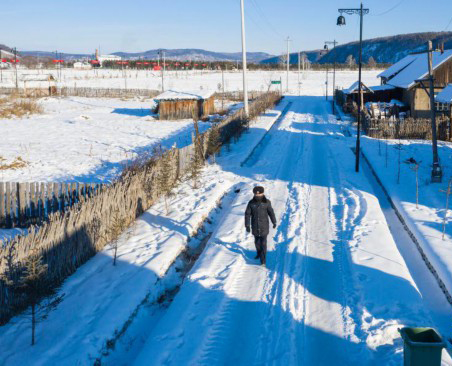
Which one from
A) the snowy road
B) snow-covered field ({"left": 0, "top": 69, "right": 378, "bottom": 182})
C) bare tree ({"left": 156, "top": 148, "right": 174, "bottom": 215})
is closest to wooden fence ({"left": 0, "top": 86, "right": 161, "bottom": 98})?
snow-covered field ({"left": 0, "top": 69, "right": 378, "bottom": 182})

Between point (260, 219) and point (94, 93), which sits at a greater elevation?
point (94, 93)

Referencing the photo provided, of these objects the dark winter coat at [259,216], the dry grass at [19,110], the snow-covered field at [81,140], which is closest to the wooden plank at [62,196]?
the snow-covered field at [81,140]

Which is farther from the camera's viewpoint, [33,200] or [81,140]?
[81,140]

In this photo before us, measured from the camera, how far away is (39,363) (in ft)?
18.7

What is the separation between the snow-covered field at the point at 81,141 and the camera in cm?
1727

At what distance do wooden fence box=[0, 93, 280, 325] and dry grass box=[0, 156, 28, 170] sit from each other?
6.17 metres

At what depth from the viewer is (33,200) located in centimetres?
1142

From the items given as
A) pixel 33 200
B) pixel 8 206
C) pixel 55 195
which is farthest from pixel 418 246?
pixel 8 206

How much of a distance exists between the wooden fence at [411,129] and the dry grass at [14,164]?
59.4ft

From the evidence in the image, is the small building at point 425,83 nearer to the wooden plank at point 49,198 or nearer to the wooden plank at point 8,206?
the wooden plank at point 49,198

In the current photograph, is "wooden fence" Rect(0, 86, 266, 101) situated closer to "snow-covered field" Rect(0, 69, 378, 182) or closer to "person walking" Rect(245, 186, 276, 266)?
"snow-covered field" Rect(0, 69, 378, 182)

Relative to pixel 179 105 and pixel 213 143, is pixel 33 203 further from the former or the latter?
pixel 179 105

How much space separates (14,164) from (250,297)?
45.0 ft

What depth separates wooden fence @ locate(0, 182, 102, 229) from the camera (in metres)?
11.3
